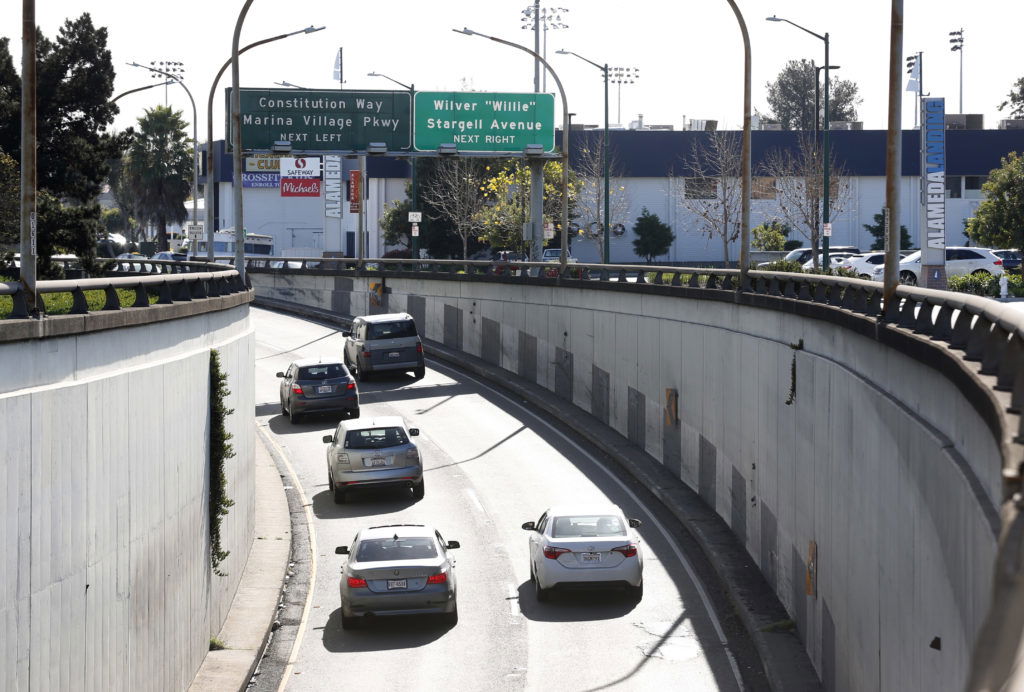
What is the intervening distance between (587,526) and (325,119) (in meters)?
26.5

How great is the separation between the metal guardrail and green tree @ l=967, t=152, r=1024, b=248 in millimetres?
30852

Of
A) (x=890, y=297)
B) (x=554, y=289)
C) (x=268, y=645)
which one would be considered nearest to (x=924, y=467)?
(x=890, y=297)

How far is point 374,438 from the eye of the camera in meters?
29.6

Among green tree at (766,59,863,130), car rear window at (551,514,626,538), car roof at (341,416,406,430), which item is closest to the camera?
car rear window at (551,514,626,538)

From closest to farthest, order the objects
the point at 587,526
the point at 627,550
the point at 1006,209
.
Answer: the point at 627,550 < the point at 587,526 < the point at 1006,209

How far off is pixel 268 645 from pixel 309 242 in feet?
271

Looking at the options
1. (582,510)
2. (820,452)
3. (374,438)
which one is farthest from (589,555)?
(374,438)

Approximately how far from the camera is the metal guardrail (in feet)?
42.3

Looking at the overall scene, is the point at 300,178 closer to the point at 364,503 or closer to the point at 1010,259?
the point at 1010,259

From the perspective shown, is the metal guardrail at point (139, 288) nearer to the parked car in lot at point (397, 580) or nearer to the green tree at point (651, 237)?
the parked car in lot at point (397, 580)

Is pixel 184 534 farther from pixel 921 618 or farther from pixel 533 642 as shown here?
pixel 921 618

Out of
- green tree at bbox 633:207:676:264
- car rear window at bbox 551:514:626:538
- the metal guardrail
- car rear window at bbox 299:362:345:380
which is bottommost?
car rear window at bbox 551:514:626:538

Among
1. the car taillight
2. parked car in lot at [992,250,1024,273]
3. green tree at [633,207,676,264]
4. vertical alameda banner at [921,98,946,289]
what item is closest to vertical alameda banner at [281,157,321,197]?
green tree at [633,207,676,264]

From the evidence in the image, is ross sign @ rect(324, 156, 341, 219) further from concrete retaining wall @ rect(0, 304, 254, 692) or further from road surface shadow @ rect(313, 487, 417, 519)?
concrete retaining wall @ rect(0, 304, 254, 692)
